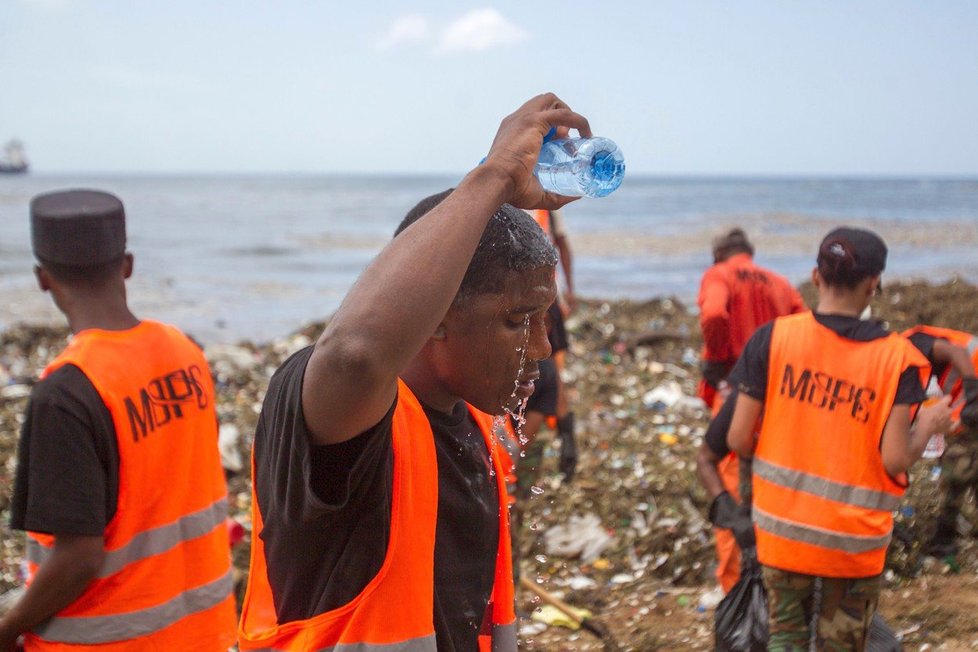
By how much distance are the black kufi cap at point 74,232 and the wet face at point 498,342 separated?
4.78ft

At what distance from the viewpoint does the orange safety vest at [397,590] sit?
1497 mm

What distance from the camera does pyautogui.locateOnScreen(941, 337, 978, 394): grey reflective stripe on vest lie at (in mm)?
4185

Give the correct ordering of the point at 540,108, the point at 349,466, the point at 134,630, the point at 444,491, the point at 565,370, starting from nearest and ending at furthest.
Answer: the point at 349,466 < the point at 540,108 < the point at 444,491 < the point at 134,630 < the point at 565,370

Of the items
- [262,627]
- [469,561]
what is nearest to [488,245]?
[469,561]

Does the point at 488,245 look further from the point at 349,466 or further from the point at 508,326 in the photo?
the point at 349,466

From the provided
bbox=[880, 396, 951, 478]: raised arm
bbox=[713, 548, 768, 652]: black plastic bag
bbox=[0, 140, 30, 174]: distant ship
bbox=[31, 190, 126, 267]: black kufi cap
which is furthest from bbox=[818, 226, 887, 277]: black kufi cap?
bbox=[0, 140, 30, 174]: distant ship

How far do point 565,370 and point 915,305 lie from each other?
471cm

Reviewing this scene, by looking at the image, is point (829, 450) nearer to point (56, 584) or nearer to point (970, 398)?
point (970, 398)

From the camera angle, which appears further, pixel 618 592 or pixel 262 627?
pixel 618 592

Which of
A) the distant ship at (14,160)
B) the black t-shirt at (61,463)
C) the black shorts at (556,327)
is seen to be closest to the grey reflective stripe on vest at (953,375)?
the black shorts at (556,327)

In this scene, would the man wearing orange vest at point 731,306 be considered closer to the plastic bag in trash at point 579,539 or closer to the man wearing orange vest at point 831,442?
the plastic bag in trash at point 579,539

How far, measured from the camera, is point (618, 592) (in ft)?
17.6

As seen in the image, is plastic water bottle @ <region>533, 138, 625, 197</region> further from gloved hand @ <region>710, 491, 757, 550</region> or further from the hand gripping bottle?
gloved hand @ <region>710, 491, 757, 550</region>

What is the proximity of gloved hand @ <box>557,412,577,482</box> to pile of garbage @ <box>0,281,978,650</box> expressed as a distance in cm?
9
